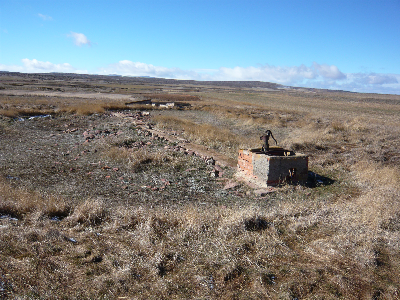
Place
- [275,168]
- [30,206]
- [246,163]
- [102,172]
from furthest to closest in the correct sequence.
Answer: [102,172], [246,163], [275,168], [30,206]

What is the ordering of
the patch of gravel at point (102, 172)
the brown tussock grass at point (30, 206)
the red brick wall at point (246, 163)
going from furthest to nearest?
1. the red brick wall at point (246, 163)
2. the patch of gravel at point (102, 172)
3. the brown tussock grass at point (30, 206)

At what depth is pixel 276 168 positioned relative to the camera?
22.4 feet

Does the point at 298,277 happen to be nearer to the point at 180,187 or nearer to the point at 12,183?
the point at 180,187

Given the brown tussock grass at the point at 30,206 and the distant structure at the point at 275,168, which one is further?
the distant structure at the point at 275,168

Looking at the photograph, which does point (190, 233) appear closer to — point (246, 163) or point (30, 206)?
point (30, 206)

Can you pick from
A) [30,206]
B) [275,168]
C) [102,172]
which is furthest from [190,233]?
[102,172]

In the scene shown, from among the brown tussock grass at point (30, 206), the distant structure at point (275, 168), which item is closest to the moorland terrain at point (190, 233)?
the brown tussock grass at point (30, 206)

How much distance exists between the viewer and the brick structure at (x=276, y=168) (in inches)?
266

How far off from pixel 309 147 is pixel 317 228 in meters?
8.39

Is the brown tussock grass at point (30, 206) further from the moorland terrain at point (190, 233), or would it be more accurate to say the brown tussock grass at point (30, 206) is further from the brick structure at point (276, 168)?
the brick structure at point (276, 168)

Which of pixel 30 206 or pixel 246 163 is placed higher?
pixel 246 163

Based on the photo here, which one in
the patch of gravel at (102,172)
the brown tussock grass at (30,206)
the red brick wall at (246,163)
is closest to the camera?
the brown tussock grass at (30,206)

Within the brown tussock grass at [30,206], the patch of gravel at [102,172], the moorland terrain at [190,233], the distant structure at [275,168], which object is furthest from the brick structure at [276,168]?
the brown tussock grass at [30,206]

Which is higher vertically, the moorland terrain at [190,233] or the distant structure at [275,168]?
the distant structure at [275,168]
